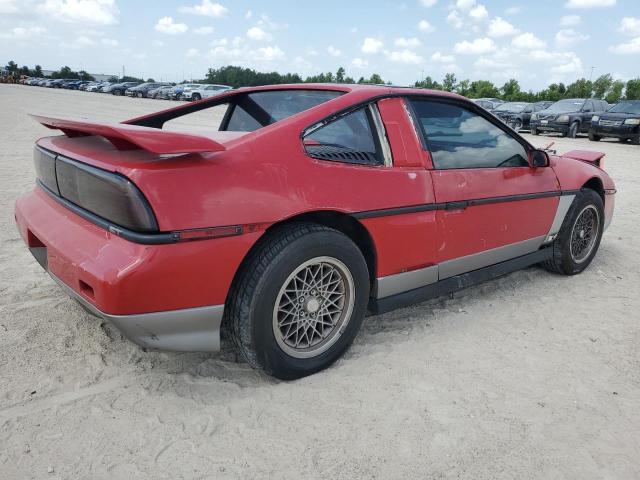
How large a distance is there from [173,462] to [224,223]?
0.98m

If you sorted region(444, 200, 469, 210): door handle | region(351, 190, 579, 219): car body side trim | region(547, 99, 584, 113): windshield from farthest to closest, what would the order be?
region(547, 99, 584, 113): windshield < region(444, 200, 469, 210): door handle < region(351, 190, 579, 219): car body side trim

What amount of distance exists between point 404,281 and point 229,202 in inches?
47.9

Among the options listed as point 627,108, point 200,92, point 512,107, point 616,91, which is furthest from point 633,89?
point 200,92

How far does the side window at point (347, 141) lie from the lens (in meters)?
2.56

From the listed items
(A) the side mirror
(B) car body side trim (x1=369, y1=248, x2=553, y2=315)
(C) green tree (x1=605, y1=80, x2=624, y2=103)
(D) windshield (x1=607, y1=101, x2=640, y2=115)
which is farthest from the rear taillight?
(C) green tree (x1=605, y1=80, x2=624, y2=103)

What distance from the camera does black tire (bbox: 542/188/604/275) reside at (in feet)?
13.3

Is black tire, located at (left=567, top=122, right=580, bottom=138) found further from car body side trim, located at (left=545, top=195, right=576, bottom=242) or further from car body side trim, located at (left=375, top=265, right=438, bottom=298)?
car body side trim, located at (left=375, top=265, right=438, bottom=298)

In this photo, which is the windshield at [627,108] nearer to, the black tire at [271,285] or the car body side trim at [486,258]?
the car body side trim at [486,258]

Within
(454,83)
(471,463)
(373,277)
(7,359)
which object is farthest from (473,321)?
(454,83)

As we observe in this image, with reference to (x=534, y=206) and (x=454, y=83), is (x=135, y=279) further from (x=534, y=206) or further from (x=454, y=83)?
(x=454, y=83)

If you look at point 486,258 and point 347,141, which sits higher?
point 347,141

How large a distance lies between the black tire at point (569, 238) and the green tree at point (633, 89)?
43411 millimetres

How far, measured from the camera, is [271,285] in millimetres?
2340

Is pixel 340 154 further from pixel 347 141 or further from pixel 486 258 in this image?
pixel 486 258
